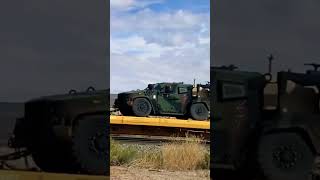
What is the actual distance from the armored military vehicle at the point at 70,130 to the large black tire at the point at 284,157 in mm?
1030

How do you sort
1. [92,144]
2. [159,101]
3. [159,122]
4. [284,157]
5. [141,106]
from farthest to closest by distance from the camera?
[159,101], [141,106], [159,122], [92,144], [284,157]

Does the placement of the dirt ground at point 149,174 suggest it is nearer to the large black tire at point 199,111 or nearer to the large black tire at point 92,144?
the large black tire at point 92,144

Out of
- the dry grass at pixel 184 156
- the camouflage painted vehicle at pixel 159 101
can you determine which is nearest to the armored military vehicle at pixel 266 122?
the dry grass at pixel 184 156

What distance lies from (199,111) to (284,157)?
675 cm

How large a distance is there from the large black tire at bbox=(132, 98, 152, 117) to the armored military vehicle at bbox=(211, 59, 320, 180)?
7715 millimetres

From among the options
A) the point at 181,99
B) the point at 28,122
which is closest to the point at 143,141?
the point at 181,99

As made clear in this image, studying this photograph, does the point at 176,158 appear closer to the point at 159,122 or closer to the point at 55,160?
the point at 55,160

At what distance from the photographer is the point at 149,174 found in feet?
18.4

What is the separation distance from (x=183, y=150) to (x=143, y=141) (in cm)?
308

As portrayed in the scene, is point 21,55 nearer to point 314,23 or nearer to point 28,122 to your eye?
point 28,122

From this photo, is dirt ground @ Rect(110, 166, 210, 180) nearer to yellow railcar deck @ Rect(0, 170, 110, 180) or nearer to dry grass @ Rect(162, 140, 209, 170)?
dry grass @ Rect(162, 140, 209, 170)

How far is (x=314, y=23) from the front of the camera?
3186mm

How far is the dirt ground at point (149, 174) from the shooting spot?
487cm

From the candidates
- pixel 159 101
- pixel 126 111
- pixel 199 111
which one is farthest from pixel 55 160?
pixel 159 101
